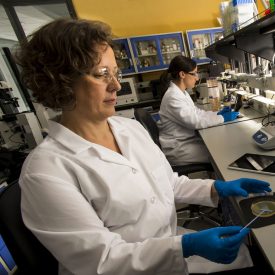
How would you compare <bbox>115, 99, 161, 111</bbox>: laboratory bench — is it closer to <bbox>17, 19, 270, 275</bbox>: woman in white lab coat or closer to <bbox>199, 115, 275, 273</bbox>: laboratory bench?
<bbox>199, 115, 275, 273</bbox>: laboratory bench

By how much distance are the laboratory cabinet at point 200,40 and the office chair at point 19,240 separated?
141 inches

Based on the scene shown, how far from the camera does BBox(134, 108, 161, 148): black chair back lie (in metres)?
1.80

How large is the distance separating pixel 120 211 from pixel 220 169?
0.60 metres

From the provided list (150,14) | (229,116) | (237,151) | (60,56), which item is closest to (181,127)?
(229,116)

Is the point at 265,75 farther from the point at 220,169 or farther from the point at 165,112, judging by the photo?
the point at 220,169

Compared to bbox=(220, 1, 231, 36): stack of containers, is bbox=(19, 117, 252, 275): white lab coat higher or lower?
lower

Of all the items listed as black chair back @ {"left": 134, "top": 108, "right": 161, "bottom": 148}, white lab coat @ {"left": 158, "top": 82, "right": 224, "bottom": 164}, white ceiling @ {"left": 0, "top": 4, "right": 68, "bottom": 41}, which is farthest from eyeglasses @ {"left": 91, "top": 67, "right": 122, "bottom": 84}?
white ceiling @ {"left": 0, "top": 4, "right": 68, "bottom": 41}

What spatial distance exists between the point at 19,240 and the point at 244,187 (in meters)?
0.81

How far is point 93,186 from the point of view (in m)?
0.71

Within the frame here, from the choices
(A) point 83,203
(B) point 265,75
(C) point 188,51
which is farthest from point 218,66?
(A) point 83,203

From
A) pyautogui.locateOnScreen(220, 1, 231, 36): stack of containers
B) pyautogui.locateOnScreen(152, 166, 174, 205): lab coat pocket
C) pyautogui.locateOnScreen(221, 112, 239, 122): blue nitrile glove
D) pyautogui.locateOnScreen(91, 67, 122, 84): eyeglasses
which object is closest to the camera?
pyautogui.locateOnScreen(91, 67, 122, 84): eyeglasses

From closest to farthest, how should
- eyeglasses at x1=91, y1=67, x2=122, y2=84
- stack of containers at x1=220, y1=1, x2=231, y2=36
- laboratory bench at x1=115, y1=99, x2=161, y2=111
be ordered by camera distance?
eyeglasses at x1=91, y1=67, x2=122, y2=84 < stack of containers at x1=220, y1=1, x2=231, y2=36 < laboratory bench at x1=115, y1=99, x2=161, y2=111

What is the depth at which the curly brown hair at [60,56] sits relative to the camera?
699 mm

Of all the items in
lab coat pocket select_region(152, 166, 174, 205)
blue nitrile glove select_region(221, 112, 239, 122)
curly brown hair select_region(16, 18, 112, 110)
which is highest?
curly brown hair select_region(16, 18, 112, 110)
